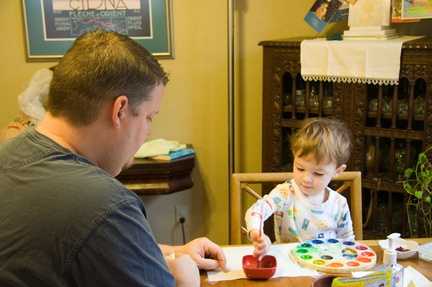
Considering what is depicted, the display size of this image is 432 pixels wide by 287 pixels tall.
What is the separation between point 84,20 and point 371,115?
1.65 m

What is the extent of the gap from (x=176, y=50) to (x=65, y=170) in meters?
2.19

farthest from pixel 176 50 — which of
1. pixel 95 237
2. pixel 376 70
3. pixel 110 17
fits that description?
pixel 95 237

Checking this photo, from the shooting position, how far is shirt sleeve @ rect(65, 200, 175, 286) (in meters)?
0.88

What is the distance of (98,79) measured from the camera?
1030 millimetres

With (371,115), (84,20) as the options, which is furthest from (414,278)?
(84,20)

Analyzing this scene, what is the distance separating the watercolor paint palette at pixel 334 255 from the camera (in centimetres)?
146

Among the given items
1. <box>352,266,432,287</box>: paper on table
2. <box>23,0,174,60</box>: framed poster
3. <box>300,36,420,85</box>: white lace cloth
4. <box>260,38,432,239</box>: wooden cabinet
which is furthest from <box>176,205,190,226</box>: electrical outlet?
<box>352,266,432,287</box>: paper on table

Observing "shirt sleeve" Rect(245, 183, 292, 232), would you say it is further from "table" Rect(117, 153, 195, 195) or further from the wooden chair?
"table" Rect(117, 153, 195, 195)

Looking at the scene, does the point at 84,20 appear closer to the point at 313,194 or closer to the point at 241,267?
the point at 313,194

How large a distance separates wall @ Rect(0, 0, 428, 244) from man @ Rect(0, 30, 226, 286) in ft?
6.42

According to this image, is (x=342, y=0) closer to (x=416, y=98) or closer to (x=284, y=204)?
(x=416, y=98)

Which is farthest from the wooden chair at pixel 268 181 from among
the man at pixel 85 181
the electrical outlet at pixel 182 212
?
the electrical outlet at pixel 182 212

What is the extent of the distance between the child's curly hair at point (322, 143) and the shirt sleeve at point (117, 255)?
94cm

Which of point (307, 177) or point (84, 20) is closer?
point (307, 177)
